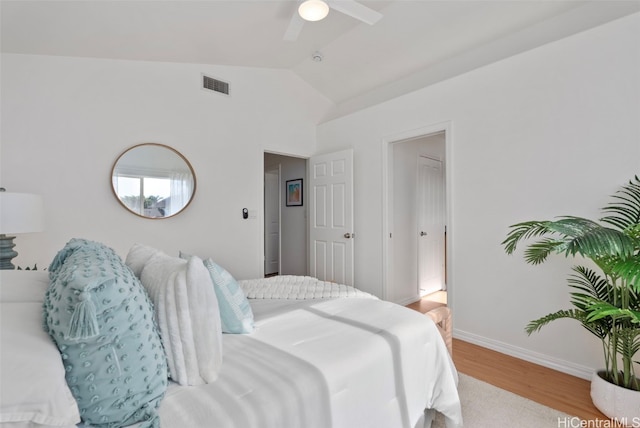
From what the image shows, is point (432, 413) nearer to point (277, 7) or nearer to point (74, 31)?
point (277, 7)

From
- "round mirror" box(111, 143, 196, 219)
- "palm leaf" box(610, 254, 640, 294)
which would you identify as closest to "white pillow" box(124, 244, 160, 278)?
"round mirror" box(111, 143, 196, 219)

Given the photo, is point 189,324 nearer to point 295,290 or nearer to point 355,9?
point 295,290

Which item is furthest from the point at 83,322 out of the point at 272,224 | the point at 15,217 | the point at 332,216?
the point at 272,224

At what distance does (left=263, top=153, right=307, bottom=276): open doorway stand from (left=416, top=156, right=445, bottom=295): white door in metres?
1.84

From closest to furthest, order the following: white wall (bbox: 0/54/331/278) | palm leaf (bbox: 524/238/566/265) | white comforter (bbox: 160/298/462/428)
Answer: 1. white comforter (bbox: 160/298/462/428)
2. palm leaf (bbox: 524/238/566/265)
3. white wall (bbox: 0/54/331/278)

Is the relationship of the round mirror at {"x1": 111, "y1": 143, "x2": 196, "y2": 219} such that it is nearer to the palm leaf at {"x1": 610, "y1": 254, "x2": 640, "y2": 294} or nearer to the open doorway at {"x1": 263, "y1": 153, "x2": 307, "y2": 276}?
the open doorway at {"x1": 263, "y1": 153, "x2": 307, "y2": 276}

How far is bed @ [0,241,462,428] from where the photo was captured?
2.30ft

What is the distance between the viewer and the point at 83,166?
267cm

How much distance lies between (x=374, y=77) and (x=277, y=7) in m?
1.52

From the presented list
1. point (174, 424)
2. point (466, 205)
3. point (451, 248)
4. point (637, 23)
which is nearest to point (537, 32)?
point (637, 23)

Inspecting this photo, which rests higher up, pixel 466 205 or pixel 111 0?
pixel 111 0

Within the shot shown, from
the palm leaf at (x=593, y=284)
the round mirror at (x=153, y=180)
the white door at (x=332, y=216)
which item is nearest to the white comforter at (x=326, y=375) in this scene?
the palm leaf at (x=593, y=284)

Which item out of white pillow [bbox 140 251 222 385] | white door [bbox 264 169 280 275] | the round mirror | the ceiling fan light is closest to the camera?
white pillow [bbox 140 251 222 385]

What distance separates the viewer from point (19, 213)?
5.89 feet
